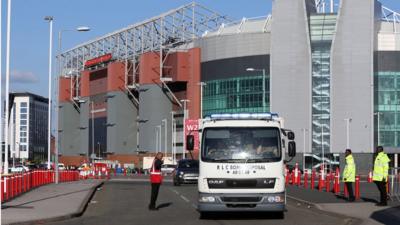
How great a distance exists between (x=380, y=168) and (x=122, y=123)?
113391 mm

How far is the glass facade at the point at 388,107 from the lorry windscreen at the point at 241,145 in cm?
8636

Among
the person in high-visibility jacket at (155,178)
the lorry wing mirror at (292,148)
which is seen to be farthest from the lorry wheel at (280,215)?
the person in high-visibility jacket at (155,178)

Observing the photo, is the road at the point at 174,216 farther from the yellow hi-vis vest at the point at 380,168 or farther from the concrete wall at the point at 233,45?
the concrete wall at the point at 233,45

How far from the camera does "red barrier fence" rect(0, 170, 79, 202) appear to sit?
2619cm

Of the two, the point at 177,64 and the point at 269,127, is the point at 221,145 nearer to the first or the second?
the point at 269,127

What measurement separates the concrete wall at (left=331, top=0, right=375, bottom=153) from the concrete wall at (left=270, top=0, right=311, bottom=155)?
3.95m

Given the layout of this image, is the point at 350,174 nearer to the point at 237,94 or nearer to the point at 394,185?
the point at 394,185

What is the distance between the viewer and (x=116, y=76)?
444ft

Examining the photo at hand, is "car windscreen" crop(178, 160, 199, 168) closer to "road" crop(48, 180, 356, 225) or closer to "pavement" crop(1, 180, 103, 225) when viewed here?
"pavement" crop(1, 180, 103, 225)

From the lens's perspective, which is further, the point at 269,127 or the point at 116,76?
the point at 116,76

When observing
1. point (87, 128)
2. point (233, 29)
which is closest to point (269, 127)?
point (233, 29)

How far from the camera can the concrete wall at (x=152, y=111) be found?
124562mm

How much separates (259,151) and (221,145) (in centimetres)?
101

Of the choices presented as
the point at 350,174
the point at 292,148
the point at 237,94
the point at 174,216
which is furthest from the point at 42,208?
the point at 237,94
